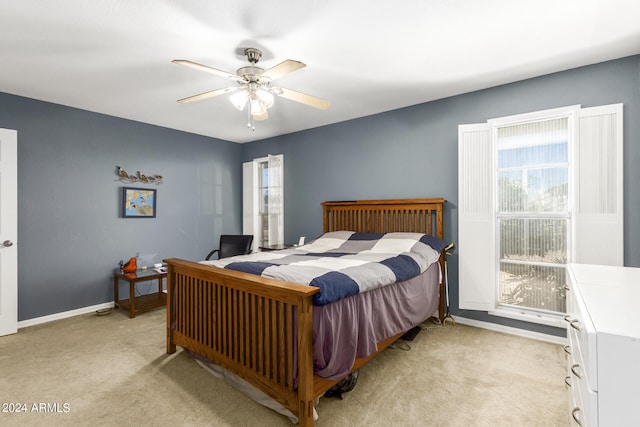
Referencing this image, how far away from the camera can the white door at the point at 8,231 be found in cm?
312

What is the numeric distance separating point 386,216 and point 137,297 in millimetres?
3452

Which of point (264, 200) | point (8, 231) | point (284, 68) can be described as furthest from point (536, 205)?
point (8, 231)

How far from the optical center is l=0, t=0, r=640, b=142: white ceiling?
1.93 m

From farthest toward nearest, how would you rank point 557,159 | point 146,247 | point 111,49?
point 146,247 < point 557,159 < point 111,49

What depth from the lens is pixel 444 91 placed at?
3.29m

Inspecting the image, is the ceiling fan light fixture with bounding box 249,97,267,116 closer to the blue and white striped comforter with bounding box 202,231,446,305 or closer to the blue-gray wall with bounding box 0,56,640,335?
the blue and white striped comforter with bounding box 202,231,446,305

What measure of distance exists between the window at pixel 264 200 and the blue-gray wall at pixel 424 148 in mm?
145

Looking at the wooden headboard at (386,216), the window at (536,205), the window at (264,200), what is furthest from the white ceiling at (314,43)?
the window at (264,200)

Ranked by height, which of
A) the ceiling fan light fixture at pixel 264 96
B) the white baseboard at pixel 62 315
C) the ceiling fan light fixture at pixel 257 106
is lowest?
the white baseboard at pixel 62 315

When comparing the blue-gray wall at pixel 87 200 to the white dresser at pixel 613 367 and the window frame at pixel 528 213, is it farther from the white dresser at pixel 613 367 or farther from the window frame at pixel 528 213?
the white dresser at pixel 613 367

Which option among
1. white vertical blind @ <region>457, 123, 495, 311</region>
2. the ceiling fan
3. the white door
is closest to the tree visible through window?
white vertical blind @ <region>457, 123, 495, 311</region>

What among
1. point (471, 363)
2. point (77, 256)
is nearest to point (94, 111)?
point (77, 256)

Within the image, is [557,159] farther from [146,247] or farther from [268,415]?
[146,247]

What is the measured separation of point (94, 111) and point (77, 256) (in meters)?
1.78
